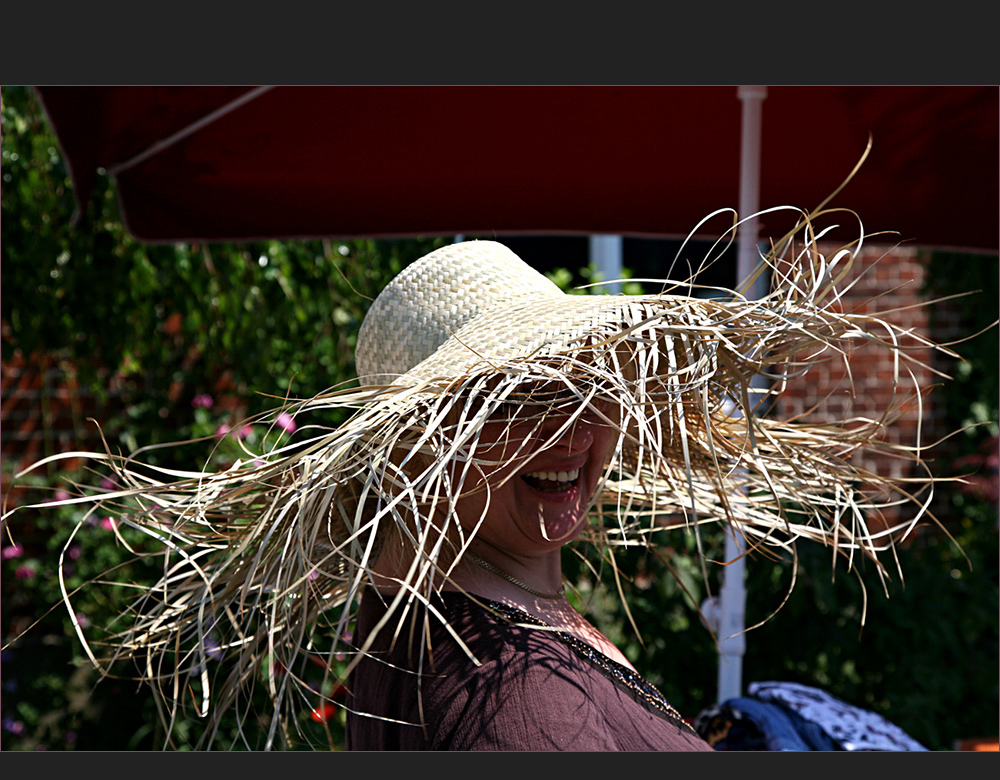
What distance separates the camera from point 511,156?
260cm

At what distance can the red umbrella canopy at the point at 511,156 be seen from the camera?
2.36 metres

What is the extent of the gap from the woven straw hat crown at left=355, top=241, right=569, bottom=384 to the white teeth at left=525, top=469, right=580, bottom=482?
249 mm

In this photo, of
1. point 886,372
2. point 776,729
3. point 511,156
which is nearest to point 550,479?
point 776,729

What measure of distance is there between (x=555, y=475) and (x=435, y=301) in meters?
0.35

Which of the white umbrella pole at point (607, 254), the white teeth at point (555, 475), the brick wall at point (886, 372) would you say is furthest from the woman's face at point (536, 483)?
the brick wall at point (886, 372)

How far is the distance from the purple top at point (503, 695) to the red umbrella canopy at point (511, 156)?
61.6 inches

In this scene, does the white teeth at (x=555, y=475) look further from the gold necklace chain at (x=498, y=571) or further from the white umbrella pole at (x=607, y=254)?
the white umbrella pole at (x=607, y=254)

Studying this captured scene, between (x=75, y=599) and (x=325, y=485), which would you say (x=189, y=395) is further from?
(x=325, y=485)

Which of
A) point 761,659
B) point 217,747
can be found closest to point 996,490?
point 761,659

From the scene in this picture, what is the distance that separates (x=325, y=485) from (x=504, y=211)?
1.81 metres

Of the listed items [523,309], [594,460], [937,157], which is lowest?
[594,460]

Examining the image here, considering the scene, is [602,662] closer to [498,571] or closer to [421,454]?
[498,571]

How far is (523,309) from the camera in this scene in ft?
4.35

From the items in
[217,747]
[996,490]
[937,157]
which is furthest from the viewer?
[996,490]
